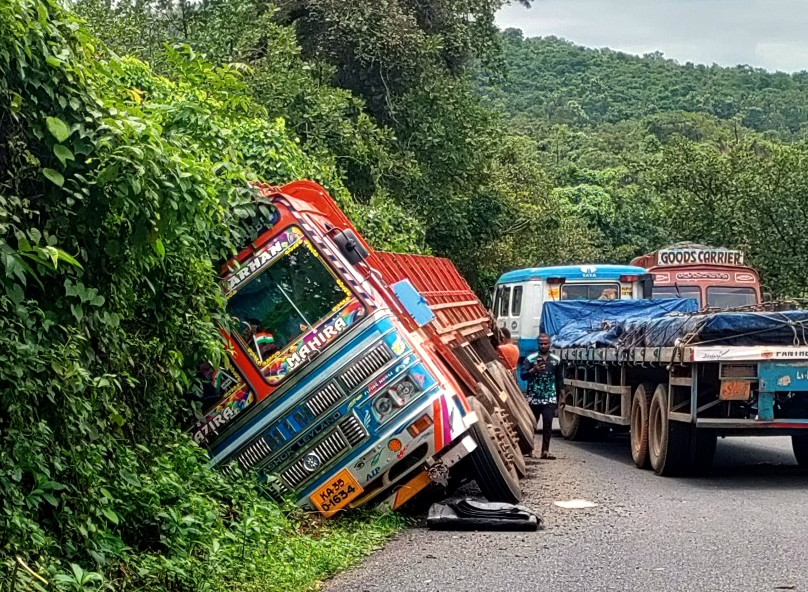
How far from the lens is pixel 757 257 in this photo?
32.1 metres

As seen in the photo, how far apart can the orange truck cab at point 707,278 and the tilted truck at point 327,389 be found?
1143 cm

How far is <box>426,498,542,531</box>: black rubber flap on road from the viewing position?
29.3 ft

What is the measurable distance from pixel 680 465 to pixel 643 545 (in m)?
4.08

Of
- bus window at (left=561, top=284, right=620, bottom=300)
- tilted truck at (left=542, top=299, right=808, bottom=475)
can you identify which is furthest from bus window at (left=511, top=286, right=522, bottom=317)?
tilted truck at (left=542, top=299, right=808, bottom=475)

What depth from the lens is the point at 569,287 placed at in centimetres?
2045

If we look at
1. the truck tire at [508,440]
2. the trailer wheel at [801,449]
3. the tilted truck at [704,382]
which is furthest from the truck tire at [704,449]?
the truck tire at [508,440]

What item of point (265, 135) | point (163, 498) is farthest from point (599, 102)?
point (163, 498)

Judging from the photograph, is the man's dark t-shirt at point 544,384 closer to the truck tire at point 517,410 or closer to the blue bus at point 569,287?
the truck tire at point 517,410

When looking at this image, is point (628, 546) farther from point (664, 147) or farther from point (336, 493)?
point (664, 147)

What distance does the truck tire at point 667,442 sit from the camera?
12070 millimetres

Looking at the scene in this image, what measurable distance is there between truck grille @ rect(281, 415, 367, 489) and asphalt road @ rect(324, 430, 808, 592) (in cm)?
81

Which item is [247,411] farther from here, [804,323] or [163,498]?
[804,323]

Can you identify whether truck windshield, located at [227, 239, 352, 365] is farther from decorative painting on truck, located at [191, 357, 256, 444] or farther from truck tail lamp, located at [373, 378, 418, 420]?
truck tail lamp, located at [373, 378, 418, 420]

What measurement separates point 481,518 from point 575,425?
28.9 ft
